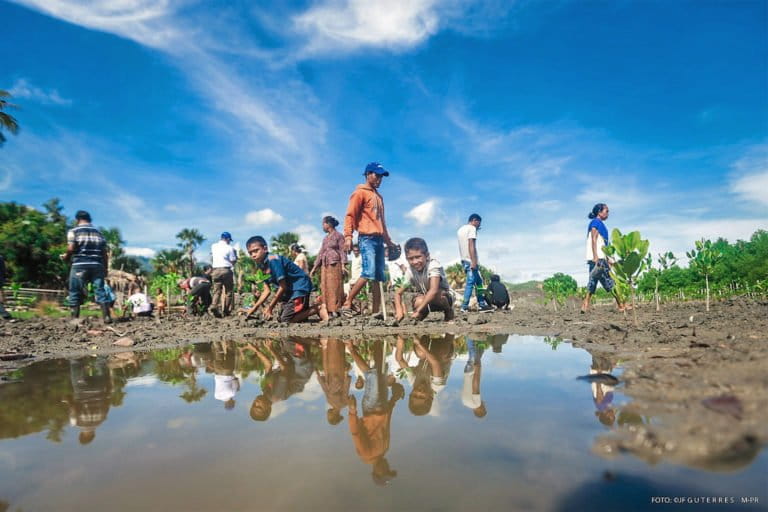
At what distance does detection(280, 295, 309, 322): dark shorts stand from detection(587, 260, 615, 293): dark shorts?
4796 mm

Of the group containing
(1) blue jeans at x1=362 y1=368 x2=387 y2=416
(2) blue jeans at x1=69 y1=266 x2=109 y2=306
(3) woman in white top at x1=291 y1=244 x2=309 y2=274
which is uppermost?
(3) woman in white top at x1=291 y1=244 x2=309 y2=274

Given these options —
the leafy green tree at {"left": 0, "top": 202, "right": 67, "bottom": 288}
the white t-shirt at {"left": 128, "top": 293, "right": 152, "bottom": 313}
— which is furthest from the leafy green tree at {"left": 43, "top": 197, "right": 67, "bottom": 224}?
the white t-shirt at {"left": 128, "top": 293, "right": 152, "bottom": 313}

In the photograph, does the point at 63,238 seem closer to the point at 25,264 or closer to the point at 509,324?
the point at 25,264

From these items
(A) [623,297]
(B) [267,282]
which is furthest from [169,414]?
(A) [623,297]

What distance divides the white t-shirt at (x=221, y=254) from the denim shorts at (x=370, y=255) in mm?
4116

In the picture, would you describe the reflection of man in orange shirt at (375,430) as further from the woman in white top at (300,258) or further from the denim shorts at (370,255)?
the woman in white top at (300,258)

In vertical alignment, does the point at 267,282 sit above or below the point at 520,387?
above

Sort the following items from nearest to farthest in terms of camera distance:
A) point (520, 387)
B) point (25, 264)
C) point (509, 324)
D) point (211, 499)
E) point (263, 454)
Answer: point (211, 499) < point (263, 454) < point (520, 387) < point (509, 324) < point (25, 264)

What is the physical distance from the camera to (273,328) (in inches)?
223

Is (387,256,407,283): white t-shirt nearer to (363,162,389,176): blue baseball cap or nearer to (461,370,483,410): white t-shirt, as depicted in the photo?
(363,162,389,176): blue baseball cap

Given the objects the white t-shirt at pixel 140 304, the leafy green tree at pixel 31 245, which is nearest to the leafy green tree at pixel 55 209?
the leafy green tree at pixel 31 245

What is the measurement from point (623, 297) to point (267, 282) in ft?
18.2

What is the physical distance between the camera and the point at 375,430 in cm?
139

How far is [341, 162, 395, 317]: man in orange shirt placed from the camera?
562 centimetres
